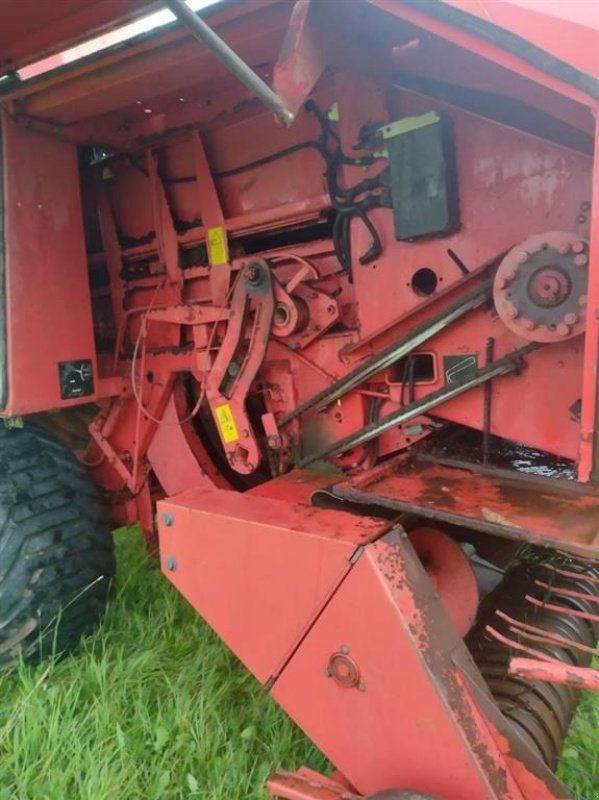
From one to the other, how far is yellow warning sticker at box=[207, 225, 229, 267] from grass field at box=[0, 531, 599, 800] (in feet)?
4.68

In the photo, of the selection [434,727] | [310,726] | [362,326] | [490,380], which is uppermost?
[362,326]

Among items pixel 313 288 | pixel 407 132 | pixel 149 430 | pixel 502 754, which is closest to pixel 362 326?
pixel 313 288

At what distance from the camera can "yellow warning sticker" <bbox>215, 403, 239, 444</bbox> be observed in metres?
2.19

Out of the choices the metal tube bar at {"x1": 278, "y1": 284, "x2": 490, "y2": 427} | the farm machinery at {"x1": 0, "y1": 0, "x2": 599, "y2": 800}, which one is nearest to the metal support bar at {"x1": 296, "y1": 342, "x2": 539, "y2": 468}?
the farm machinery at {"x1": 0, "y1": 0, "x2": 599, "y2": 800}

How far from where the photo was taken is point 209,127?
223 cm

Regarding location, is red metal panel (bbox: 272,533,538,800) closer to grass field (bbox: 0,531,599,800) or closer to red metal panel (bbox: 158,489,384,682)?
red metal panel (bbox: 158,489,384,682)

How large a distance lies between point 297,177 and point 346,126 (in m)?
0.26

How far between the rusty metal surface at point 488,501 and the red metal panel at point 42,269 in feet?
3.84

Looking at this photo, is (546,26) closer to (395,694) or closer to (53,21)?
(53,21)

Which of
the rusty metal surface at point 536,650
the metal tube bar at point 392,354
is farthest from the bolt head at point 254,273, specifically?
the rusty metal surface at point 536,650

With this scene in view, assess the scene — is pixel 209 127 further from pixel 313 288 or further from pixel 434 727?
pixel 434 727

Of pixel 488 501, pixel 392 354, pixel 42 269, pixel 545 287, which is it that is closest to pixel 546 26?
pixel 545 287

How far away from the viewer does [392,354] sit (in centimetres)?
188

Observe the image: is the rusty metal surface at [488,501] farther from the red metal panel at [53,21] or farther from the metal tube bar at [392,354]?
the red metal panel at [53,21]
